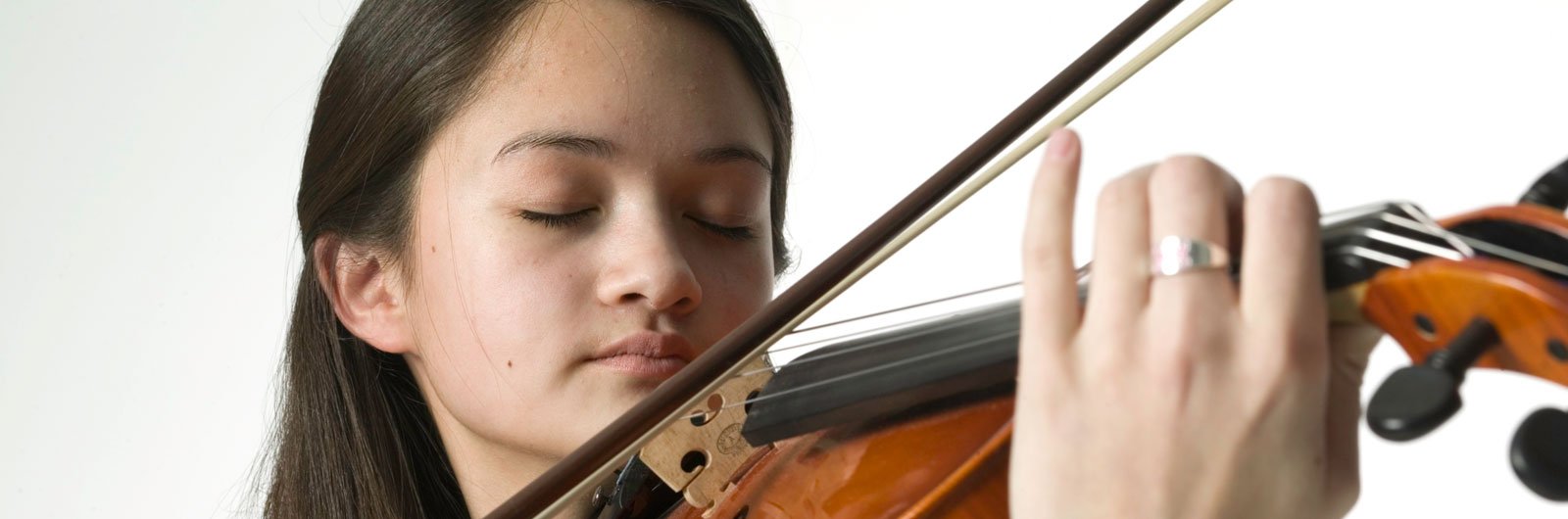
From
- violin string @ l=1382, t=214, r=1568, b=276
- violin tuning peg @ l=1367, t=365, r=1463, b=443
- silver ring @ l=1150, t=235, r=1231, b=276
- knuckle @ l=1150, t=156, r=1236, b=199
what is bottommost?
violin tuning peg @ l=1367, t=365, r=1463, b=443

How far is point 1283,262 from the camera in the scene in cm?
36

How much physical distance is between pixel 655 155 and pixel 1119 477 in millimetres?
374

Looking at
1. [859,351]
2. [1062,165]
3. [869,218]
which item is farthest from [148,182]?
[1062,165]

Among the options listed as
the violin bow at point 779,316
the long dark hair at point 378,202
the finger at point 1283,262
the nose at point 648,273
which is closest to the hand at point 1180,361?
the finger at point 1283,262

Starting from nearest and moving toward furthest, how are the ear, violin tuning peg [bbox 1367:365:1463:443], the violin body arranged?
violin tuning peg [bbox 1367:365:1463:443] < the violin body < the ear

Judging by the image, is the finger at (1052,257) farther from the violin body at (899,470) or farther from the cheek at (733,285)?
the cheek at (733,285)

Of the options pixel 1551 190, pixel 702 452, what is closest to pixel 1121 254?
pixel 1551 190

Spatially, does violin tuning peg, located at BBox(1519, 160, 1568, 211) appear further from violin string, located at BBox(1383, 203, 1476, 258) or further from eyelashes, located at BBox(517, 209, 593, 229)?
eyelashes, located at BBox(517, 209, 593, 229)

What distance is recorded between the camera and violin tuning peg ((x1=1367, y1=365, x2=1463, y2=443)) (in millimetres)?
332

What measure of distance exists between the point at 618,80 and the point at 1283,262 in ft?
1.39

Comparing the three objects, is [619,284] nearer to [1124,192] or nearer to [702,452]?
[702,452]

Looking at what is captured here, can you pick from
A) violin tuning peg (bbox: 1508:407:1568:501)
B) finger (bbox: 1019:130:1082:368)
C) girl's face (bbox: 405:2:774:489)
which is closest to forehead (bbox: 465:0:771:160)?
girl's face (bbox: 405:2:774:489)

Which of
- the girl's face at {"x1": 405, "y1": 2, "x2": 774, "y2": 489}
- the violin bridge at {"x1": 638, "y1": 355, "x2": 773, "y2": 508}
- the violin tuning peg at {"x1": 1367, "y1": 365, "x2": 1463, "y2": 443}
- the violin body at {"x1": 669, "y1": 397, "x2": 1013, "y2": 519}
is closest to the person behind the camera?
the violin tuning peg at {"x1": 1367, "y1": 365, "x2": 1463, "y2": 443}

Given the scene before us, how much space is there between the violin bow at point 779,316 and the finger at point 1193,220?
0.14 metres
